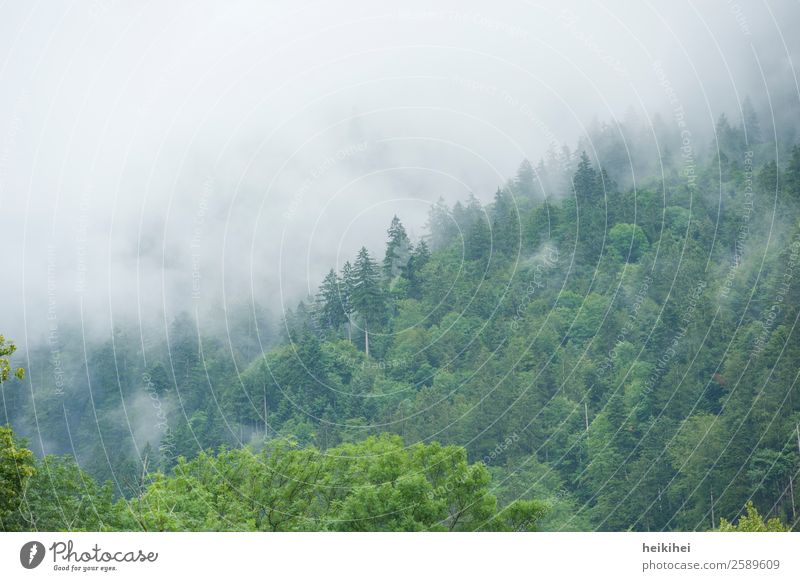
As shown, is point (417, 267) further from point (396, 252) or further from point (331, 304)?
point (331, 304)

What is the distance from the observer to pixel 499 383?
97.9 meters

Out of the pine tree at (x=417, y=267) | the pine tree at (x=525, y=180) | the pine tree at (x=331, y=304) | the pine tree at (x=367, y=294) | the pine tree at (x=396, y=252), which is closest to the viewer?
the pine tree at (x=367, y=294)

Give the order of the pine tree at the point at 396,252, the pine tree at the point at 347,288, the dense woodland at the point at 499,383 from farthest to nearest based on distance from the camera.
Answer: the pine tree at the point at 396,252
the pine tree at the point at 347,288
the dense woodland at the point at 499,383

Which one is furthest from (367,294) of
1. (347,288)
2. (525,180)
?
(525,180)

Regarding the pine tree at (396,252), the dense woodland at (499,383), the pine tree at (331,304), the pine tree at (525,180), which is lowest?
the dense woodland at (499,383)

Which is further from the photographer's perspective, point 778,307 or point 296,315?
point 296,315

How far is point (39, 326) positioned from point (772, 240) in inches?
4766

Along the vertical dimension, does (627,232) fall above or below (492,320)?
above

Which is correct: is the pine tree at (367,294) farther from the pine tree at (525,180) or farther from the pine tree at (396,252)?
the pine tree at (525,180)

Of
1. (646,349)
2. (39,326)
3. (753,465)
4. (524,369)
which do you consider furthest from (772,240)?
(39,326)

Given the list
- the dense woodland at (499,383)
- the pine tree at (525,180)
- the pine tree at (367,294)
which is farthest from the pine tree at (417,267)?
the pine tree at (525,180)

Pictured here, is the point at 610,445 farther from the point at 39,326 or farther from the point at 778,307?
the point at 39,326

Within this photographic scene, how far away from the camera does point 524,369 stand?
106625 millimetres

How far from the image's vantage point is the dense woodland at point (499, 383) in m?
77.2
